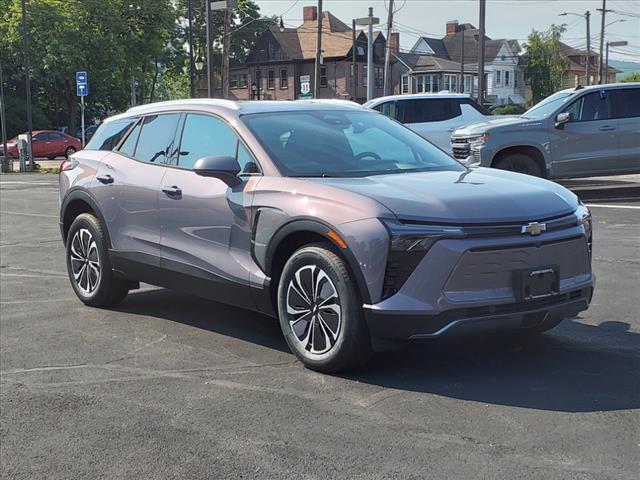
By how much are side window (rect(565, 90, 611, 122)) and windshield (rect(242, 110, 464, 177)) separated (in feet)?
32.0

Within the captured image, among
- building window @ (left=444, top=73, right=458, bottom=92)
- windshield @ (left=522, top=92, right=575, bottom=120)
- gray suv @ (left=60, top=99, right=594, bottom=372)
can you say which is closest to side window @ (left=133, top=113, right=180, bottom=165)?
gray suv @ (left=60, top=99, right=594, bottom=372)

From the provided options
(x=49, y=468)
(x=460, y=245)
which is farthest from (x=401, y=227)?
(x=49, y=468)

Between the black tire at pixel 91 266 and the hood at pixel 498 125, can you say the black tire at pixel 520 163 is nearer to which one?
the hood at pixel 498 125

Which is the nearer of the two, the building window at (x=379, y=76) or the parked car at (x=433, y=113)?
the parked car at (x=433, y=113)

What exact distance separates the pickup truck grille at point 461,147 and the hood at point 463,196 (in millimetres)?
10063

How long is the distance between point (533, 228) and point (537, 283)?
31cm

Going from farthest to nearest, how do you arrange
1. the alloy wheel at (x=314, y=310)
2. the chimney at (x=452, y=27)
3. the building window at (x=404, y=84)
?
the chimney at (x=452, y=27), the building window at (x=404, y=84), the alloy wheel at (x=314, y=310)

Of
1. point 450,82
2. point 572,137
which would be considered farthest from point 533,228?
point 450,82

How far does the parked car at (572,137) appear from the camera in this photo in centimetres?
1467

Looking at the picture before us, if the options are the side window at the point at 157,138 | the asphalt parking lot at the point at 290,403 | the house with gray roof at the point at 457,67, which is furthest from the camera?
the house with gray roof at the point at 457,67

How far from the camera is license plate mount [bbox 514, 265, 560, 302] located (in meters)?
4.48

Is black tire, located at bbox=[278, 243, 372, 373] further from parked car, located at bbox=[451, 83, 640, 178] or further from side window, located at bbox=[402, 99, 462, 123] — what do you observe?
side window, located at bbox=[402, 99, 462, 123]

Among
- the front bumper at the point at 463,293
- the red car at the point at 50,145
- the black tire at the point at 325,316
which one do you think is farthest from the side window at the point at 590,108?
the red car at the point at 50,145

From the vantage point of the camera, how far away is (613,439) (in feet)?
12.3
